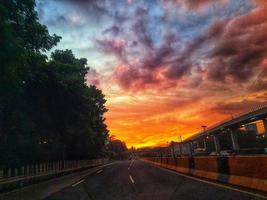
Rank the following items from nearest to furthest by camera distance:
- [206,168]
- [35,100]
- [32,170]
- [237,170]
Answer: [237,170]
[206,168]
[32,170]
[35,100]

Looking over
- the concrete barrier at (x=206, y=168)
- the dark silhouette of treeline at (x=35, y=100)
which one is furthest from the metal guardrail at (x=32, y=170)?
the concrete barrier at (x=206, y=168)

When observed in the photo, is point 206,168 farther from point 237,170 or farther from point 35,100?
point 35,100

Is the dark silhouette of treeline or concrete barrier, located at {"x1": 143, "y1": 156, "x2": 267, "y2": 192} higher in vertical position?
the dark silhouette of treeline

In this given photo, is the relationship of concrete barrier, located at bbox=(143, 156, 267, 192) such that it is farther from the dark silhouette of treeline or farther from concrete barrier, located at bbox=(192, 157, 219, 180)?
the dark silhouette of treeline

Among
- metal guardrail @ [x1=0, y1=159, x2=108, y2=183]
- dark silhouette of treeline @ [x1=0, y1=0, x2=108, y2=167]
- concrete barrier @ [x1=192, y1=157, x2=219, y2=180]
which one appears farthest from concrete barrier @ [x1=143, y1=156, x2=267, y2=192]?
dark silhouette of treeline @ [x1=0, y1=0, x2=108, y2=167]

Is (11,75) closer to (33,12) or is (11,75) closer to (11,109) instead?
(33,12)

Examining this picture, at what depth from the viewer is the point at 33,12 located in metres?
20.0

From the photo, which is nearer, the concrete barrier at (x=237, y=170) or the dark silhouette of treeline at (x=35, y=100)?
the concrete barrier at (x=237, y=170)

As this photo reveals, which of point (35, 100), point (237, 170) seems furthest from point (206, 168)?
point (35, 100)

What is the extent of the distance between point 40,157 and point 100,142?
3566 centimetres

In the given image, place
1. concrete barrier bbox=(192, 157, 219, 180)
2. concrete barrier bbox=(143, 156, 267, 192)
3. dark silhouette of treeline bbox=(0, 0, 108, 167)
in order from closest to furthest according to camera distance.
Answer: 1. concrete barrier bbox=(143, 156, 267, 192)
2. concrete barrier bbox=(192, 157, 219, 180)
3. dark silhouette of treeline bbox=(0, 0, 108, 167)

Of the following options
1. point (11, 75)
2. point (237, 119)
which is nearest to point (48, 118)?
point (11, 75)

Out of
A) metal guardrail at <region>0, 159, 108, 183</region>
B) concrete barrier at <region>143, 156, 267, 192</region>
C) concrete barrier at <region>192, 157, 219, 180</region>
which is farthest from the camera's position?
metal guardrail at <region>0, 159, 108, 183</region>

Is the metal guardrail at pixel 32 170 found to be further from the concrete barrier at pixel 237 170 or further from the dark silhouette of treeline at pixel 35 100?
the concrete barrier at pixel 237 170
